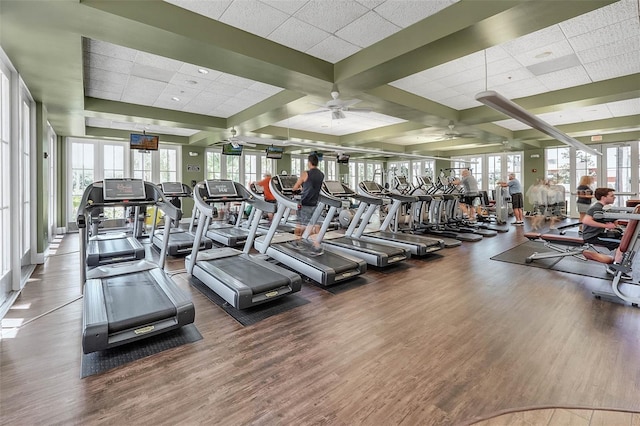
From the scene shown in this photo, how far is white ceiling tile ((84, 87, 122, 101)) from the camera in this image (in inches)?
238

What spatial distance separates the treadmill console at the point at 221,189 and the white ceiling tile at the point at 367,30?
2.59 m

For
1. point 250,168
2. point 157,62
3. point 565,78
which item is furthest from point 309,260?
point 250,168

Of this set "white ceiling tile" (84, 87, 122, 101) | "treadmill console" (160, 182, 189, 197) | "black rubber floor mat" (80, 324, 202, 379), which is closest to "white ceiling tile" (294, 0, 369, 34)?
"black rubber floor mat" (80, 324, 202, 379)

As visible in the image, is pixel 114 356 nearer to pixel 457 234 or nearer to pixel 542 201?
pixel 457 234

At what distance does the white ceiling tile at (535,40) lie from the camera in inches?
160

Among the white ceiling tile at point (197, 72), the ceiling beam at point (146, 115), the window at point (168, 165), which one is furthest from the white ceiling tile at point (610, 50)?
the window at point (168, 165)

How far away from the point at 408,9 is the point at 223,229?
5.89m

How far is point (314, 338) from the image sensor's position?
276 centimetres

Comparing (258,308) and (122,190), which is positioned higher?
(122,190)

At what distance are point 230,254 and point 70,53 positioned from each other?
9.86 feet

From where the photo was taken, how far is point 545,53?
470 cm

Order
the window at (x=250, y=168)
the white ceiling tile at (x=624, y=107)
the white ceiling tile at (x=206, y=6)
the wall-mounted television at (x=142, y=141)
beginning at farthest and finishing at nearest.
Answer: the window at (x=250, y=168)
the wall-mounted television at (x=142, y=141)
the white ceiling tile at (x=624, y=107)
the white ceiling tile at (x=206, y=6)

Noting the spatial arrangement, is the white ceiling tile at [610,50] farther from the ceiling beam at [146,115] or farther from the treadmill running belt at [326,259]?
the ceiling beam at [146,115]

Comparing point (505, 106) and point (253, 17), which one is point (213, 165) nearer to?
point (253, 17)
